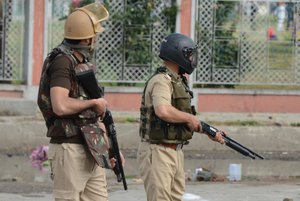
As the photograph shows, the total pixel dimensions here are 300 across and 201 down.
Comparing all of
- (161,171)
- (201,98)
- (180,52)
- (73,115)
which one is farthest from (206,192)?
(201,98)

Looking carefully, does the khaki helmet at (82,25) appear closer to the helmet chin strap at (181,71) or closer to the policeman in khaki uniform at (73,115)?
the policeman in khaki uniform at (73,115)

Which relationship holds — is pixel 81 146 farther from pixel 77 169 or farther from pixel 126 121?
pixel 126 121

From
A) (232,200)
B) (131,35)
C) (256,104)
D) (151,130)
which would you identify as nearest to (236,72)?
(256,104)

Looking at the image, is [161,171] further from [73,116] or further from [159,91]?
[73,116]

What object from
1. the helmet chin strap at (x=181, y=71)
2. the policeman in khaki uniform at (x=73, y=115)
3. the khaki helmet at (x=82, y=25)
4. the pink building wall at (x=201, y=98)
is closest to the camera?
the policeman in khaki uniform at (x=73, y=115)

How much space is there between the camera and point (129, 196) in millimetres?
8555

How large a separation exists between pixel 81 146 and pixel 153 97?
71cm

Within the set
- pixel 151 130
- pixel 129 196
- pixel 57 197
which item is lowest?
pixel 129 196

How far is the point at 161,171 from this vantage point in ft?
19.3

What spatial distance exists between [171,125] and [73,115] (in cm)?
85

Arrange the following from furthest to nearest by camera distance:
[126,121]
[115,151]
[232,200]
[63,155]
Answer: [126,121] → [232,200] → [115,151] → [63,155]

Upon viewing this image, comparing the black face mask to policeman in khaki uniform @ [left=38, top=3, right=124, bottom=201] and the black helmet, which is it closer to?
the black helmet

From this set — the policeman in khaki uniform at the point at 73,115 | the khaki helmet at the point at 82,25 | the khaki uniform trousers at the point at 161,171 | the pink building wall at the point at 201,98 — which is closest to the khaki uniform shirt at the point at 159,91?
the khaki uniform trousers at the point at 161,171

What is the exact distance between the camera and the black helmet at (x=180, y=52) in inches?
235
